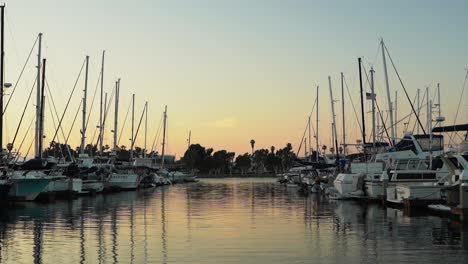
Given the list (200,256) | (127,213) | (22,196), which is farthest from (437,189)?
(22,196)

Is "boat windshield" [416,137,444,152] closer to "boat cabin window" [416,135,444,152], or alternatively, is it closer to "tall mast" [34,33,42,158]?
"boat cabin window" [416,135,444,152]

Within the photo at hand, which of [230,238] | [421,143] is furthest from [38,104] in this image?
[230,238]

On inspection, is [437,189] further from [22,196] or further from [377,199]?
[22,196]

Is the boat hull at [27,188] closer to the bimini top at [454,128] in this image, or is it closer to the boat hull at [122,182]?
the boat hull at [122,182]

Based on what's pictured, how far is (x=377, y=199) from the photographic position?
48.3 metres

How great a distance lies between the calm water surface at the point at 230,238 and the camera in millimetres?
19750

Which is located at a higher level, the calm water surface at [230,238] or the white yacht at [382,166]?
the white yacht at [382,166]

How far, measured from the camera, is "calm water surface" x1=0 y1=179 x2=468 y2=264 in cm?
1975

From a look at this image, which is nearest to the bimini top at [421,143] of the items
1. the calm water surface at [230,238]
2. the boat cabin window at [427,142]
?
the boat cabin window at [427,142]

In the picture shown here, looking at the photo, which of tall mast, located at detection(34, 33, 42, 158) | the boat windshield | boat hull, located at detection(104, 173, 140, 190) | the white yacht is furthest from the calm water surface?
boat hull, located at detection(104, 173, 140, 190)

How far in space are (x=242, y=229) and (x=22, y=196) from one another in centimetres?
2643

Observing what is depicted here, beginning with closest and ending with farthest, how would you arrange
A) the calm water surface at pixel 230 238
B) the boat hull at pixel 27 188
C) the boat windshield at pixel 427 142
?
the calm water surface at pixel 230 238 → the boat hull at pixel 27 188 → the boat windshield at pixel 427 142

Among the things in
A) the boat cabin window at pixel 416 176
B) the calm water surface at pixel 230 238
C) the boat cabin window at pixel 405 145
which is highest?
the boat cabin window at pixel 405 145

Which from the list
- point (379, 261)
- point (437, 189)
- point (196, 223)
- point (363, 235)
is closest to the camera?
point (379, 261)
